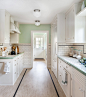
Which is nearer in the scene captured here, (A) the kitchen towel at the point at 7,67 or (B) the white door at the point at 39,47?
(A) the kitchen towel at the point at 7,67

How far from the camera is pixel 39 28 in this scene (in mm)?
4660

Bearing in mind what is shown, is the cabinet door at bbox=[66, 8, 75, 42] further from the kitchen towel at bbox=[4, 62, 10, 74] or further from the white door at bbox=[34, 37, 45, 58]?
the white door at bbox=[34, 37, 45, 58]

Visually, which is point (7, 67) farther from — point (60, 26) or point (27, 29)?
point (27, 29)

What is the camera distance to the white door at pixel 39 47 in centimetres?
754

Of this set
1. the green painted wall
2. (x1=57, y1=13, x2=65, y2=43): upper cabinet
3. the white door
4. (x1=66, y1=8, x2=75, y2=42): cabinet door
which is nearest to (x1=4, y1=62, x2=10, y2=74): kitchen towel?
(x1=57, y1=13, x2=65, y2=43): upper cabinet

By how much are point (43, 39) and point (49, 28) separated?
2.92m

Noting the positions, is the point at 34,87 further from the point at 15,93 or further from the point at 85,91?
the point at 85,91

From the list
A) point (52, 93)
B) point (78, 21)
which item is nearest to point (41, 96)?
point (52, 93)

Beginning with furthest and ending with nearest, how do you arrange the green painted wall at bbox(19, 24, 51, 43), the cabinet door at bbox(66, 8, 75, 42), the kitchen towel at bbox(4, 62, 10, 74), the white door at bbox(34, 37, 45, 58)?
1. the white door at bbox(34, 37, 45, 58)
2. the green painted wall at bbox(19, 24, 51, 43)
3. the kitchen towel at bbox(4, 62, 10, 74)
4. the cabinet door at bbox(66, 8, 75, 42)

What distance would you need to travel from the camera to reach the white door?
7.54 m

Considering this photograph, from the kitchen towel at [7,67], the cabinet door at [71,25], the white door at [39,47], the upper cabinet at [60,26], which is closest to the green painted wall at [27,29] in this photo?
the upper cabinet at [60,26]

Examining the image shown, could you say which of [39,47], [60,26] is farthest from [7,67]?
[39,47]

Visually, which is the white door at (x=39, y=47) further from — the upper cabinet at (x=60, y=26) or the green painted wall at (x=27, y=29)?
the upper cabinet at (x=60, y=26)

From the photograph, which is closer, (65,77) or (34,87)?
(65,77)
